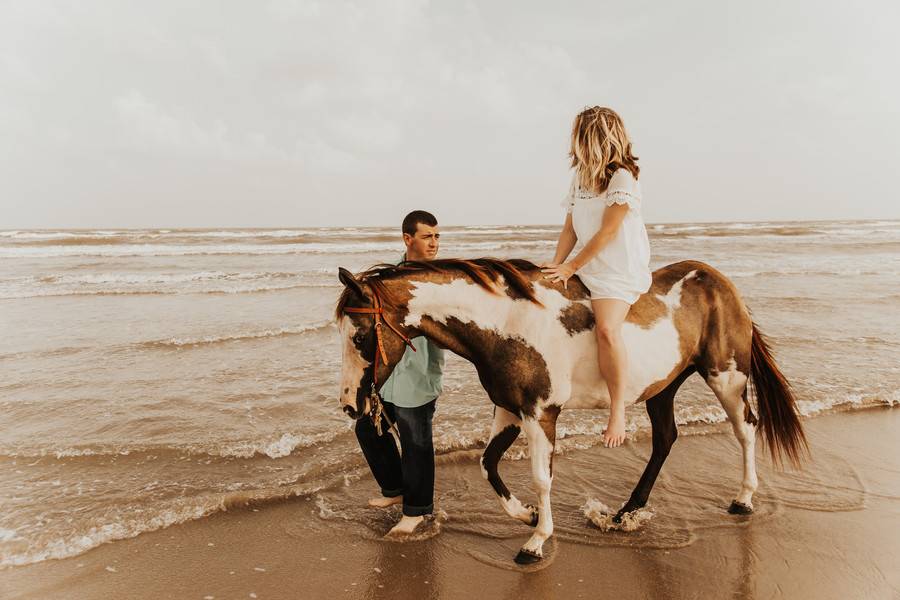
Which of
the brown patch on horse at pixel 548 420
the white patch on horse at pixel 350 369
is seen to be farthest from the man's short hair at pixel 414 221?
the brown patch on horse at pixel 548 420

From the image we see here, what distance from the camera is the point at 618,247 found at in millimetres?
2754

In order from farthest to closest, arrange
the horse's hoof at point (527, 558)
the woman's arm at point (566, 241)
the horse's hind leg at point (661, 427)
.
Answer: the horse's hind leg at point (661, 427) < the woman's arm at point (566, 241) < the horse's hoof at point (527, 558)

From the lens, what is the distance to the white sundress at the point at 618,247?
2688 millimetres

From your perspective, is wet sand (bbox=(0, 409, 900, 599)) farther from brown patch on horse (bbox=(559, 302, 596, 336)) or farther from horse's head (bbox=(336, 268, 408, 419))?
brown patch on horse (bbox=(559, 302, 596, 336))

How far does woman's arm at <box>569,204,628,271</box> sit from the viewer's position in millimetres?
2672

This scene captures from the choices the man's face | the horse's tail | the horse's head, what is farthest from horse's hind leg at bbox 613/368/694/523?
the horse's head

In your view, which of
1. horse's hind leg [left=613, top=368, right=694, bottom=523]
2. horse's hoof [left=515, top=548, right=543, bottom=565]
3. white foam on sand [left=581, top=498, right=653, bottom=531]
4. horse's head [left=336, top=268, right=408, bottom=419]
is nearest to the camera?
horse's head [left=336, top=268, right=408, bottom=419]

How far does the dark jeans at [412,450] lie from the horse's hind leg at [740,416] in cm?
179

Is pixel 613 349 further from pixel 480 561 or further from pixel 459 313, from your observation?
pixel 480 561

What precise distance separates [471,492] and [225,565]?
5.22 feet

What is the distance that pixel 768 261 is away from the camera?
18.7 meters

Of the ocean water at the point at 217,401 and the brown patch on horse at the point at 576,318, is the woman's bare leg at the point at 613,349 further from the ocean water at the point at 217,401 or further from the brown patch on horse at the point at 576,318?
the ocean water at the point at 217,401

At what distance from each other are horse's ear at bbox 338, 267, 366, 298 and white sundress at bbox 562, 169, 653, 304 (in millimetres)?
1209

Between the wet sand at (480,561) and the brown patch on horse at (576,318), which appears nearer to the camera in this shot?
the wet sand at (480,561)
